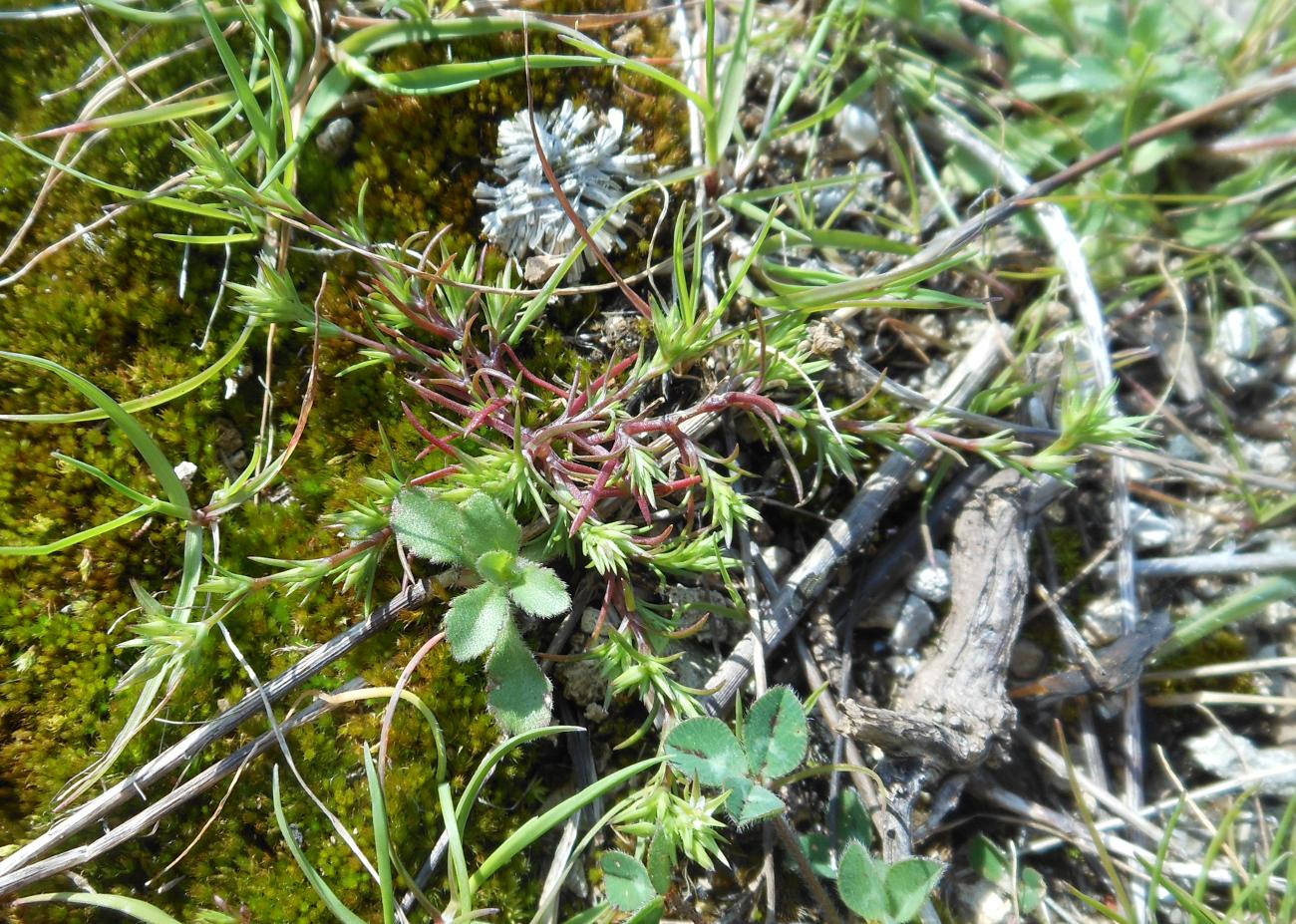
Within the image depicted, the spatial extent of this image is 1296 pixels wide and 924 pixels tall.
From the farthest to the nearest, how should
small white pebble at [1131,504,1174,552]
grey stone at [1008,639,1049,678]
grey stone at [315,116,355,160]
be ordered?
small white pebble at [1131,504,1174,552], grey stone at [1008,639,1049,678], grey stone at [315,116,355,160]

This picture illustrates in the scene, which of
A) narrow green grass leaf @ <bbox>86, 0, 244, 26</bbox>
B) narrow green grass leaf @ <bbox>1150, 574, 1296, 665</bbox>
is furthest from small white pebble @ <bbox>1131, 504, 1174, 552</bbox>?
narrow green grass leaf @ <bbox>86, 0, 244, 26</bbox>

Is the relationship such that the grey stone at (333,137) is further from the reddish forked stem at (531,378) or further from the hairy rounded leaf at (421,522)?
the hairy rounded leaf at (421,522)

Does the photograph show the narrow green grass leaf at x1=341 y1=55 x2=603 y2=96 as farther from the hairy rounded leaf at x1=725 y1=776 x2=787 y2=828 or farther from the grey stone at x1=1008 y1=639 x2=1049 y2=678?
the grey stone at x1=1008 y1=639 x2=1049 y2=678

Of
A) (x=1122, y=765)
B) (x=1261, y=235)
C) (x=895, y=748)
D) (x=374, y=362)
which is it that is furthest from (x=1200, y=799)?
(x=374, y=362)

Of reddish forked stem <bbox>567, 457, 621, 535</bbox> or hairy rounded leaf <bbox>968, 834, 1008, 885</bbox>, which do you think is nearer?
reddish forked stem <bbox>567, 457, 621, 535</bbox>

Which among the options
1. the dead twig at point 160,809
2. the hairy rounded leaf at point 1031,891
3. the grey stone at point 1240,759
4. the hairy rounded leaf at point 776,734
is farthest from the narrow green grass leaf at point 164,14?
the grey stone at point 1240,759

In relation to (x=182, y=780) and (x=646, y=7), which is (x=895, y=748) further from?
(x=646, y=7)
